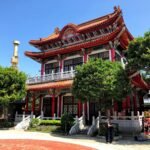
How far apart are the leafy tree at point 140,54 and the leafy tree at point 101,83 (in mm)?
1050

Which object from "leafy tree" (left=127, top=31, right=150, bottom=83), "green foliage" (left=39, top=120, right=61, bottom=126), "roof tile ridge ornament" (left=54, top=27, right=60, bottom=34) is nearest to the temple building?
"green foliage" (left=39, top=120, right=61, bottom=126)

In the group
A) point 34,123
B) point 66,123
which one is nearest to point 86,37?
point 66,123

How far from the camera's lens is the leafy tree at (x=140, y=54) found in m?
11.2

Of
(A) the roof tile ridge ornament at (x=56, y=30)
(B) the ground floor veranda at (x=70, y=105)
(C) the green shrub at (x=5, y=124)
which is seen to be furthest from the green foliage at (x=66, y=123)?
(A) the roof tile ridge ornament at (x=56, y=30)

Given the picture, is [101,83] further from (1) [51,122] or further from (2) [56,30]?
(2) [56,30]

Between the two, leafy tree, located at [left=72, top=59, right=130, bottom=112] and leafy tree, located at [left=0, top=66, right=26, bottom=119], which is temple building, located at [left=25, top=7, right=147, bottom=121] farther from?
leafy tree, located at [left=72, top=59, right=130, bottom=112]

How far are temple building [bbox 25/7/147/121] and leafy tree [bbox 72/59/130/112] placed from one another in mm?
4056

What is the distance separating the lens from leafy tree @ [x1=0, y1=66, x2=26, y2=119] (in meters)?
16.5

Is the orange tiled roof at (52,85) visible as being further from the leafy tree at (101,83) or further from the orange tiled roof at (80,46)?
the leafy tree at (101,83)

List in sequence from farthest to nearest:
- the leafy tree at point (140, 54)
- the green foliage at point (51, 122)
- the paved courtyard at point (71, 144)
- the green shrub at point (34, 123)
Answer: the green shrub at point (34, 123) → the green foliage at point (51, 122) → the leafy tree at point (140, 54) → the paved courtyard at point (71, 144)

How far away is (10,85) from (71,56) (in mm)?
7332

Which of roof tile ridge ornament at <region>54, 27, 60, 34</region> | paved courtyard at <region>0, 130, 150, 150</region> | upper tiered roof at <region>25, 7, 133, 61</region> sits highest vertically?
roof tile ridge ornament at <region>54, 27, 60, 34</region>

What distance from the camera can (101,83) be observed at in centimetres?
1277

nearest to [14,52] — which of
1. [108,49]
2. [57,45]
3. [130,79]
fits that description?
[57,45]
